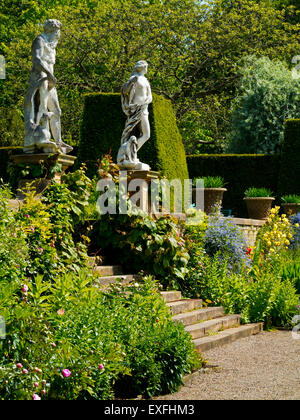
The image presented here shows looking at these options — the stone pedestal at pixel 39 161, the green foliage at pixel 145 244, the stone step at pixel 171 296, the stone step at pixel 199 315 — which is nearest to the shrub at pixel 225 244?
the green foliage at pixel 145 244

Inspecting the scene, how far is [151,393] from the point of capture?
4324 millimetres

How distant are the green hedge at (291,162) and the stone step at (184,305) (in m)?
7.42

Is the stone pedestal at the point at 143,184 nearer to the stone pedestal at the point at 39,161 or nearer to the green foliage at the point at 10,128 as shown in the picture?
the stone pedestal at the point at 39,161

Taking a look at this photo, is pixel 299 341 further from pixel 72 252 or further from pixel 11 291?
pixel 11 291

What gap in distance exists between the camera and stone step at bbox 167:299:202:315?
6.55m

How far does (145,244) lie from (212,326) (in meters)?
1.33

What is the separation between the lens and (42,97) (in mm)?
6945

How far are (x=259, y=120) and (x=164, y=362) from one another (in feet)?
44.7

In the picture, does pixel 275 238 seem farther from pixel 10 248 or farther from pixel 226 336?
pixel 10 248

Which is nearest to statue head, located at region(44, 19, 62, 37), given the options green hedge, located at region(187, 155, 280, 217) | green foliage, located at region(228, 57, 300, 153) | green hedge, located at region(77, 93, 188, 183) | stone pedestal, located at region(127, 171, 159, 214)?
stone pedestal, located at region(127, 171, 159, 214)

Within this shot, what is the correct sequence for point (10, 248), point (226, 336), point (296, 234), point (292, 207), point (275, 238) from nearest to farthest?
point (10, 248) < point (226, 336) < point (275, 238) < point (296, 234) < point (292, 207)

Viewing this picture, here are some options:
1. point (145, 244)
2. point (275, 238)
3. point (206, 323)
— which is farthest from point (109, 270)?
point (275, 238)

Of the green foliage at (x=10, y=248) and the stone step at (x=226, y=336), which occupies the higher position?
the green foliage at (x=10, y=248)

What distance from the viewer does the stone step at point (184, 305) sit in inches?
258
